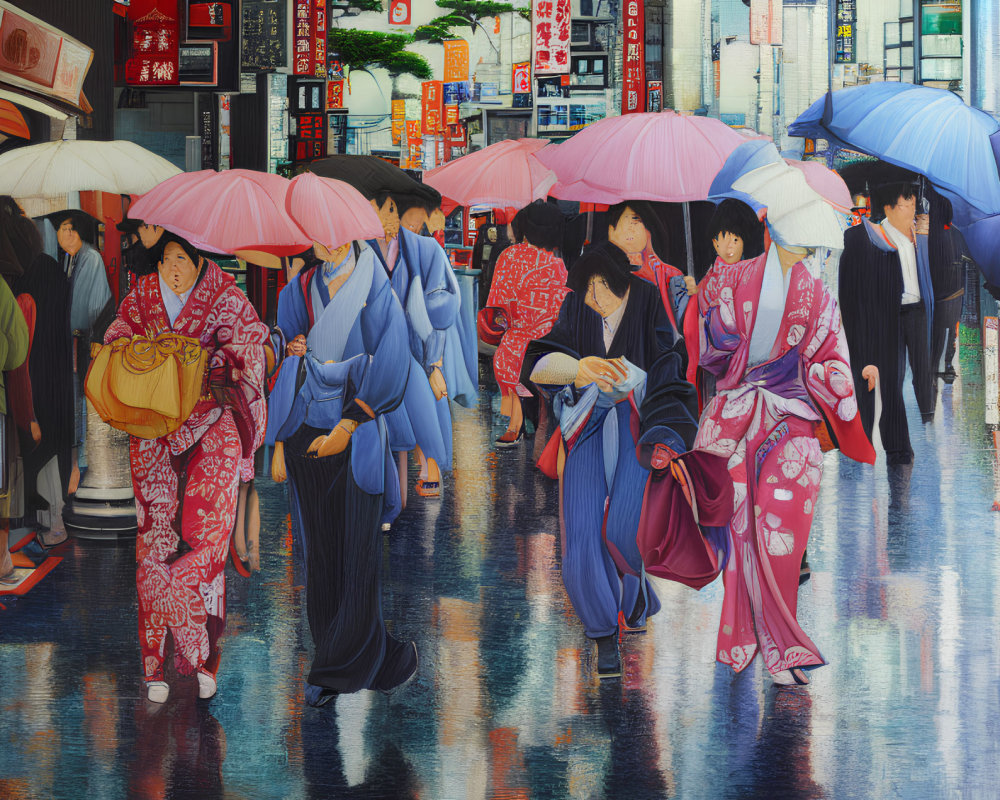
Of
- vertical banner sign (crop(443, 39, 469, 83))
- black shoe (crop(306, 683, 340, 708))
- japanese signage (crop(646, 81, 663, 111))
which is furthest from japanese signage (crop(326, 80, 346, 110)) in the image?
black shoe (crop(306, 683, 340, 708))

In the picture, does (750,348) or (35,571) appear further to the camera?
(35,571)

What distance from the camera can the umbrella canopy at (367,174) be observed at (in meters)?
6.51

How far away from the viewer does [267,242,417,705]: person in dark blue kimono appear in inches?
204

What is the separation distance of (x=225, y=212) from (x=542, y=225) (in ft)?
14.7

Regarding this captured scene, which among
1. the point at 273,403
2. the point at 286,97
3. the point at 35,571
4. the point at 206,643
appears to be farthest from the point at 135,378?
the point at 286,97

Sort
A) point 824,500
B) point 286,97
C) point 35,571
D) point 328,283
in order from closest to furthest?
point 328,283 → point 35,571 → point 824,500 → point 286,97

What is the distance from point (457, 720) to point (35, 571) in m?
3.09

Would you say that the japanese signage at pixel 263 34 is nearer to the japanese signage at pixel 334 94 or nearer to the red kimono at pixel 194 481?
the japanese signage at pixel 334 94

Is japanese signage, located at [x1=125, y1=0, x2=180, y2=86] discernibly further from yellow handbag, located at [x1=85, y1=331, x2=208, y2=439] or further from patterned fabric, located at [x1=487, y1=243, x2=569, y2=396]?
yellow handbag, located at [x1=85, y1=331, x2=208, y2=439]

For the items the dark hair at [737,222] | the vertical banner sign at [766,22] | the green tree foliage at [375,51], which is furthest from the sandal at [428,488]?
the green tree foliage at [375,51]

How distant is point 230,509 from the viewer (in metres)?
5.43

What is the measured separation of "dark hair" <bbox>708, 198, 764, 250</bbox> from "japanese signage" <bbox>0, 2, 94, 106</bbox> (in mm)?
3925

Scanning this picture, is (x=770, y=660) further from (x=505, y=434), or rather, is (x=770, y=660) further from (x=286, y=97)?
(x=286, y=97)

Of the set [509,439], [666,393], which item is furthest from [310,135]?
[666,393]
